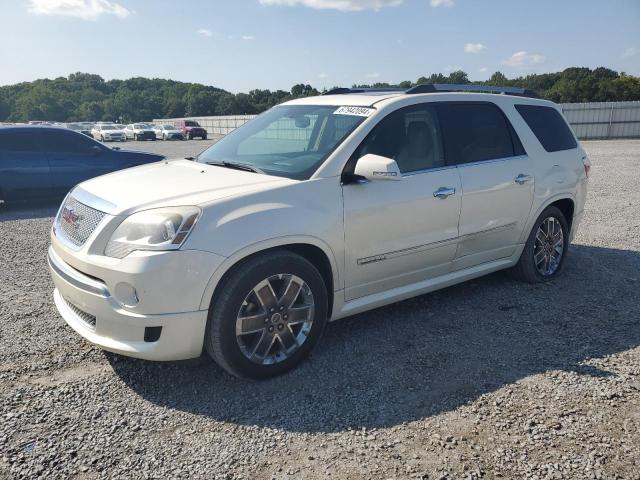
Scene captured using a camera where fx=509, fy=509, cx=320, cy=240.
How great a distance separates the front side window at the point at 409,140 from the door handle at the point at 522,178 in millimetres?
982

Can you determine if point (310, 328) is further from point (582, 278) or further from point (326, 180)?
point (582, 278)

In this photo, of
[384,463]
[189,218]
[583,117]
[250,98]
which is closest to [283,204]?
[189,218]

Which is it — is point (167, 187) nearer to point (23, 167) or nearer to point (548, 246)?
point (548, 246)

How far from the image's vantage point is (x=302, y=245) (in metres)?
3.46

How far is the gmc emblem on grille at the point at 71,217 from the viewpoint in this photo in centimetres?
345

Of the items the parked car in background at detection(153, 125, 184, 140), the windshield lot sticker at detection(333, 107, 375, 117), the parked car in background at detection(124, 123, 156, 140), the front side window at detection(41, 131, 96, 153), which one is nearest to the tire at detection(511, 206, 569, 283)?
the windshield lot sticker at detection(333, 107, 375, 117)

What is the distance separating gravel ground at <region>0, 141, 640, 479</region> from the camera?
2613mm

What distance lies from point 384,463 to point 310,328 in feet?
3.68

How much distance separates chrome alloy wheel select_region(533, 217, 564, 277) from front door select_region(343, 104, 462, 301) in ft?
4.74

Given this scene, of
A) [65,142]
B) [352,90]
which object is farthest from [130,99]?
[352,90]

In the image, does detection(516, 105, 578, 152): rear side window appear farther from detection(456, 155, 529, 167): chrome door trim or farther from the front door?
the front door

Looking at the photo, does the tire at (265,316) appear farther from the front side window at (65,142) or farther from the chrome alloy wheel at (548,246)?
the front side window at (65,142)

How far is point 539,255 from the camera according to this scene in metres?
5.29

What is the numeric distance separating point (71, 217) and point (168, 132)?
44182 mm
